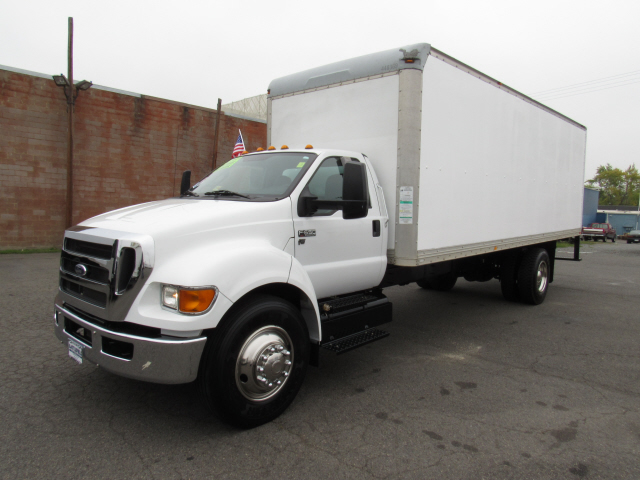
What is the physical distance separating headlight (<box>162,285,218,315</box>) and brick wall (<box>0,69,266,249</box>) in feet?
43.5

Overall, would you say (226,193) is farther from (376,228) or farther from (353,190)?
(376,228)

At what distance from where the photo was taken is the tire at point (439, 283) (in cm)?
923

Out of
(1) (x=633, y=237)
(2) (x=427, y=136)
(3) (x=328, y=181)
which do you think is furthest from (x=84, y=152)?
(1) (x=633, y=237)

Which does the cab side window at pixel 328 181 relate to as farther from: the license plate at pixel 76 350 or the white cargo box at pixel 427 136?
the license plate at pixel 76 350

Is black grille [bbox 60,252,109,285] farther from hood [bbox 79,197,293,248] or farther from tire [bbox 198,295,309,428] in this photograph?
tire [bbox 198,295,309,428]

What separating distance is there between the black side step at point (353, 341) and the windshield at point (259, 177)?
1423 mm

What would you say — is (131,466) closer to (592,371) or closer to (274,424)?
(274,424)

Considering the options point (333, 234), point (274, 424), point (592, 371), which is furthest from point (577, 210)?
point (274, 424)

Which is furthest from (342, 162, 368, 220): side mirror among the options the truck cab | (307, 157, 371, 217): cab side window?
(307, 157, 371, 217): cab side window

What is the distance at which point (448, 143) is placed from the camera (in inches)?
207

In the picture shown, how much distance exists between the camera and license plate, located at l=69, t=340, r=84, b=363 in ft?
11.3

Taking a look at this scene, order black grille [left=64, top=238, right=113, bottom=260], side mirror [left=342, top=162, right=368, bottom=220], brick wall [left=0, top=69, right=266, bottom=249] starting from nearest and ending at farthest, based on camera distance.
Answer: black grille [left=64, top=238, right=113, bottom=260]
side mirror [left=342, top=162, right=368, bottom=220]
brick wall [left=0, top=69, right=266, bottom=249]

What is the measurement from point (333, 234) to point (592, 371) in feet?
10.4

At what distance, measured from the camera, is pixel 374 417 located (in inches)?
147
